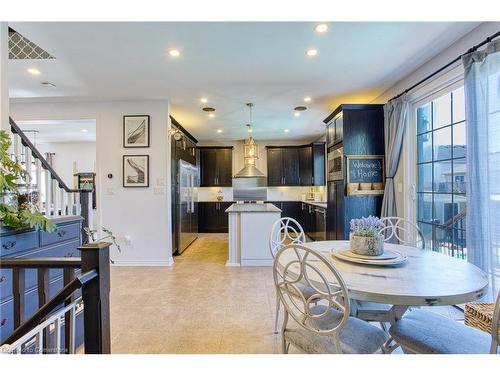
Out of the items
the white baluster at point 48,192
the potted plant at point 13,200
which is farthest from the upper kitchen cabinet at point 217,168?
the potted plant at point 13,200

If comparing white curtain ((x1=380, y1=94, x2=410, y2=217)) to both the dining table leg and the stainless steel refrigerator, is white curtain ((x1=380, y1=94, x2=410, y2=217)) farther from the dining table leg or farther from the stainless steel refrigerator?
the stainless steel refrigerator

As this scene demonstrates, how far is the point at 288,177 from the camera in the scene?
24.4 feet

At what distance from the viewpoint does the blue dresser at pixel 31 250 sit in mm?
1646

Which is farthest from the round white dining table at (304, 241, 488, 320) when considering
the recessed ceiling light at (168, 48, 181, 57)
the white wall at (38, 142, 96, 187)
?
the white wall at (38, 142, 96, 187)

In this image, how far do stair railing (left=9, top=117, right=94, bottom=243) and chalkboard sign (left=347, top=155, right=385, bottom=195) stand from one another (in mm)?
3518

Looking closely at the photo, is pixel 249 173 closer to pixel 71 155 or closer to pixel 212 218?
pixel 212 218

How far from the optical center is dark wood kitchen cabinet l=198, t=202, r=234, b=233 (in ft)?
24.3

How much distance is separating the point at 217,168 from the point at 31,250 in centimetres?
577

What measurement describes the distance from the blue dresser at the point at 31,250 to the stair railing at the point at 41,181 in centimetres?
33

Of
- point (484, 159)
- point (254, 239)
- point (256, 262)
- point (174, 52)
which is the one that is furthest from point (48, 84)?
point (484, 159)

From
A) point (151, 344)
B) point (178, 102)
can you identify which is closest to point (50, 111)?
point (178, 102)

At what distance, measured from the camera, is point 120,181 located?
4.25 metres
